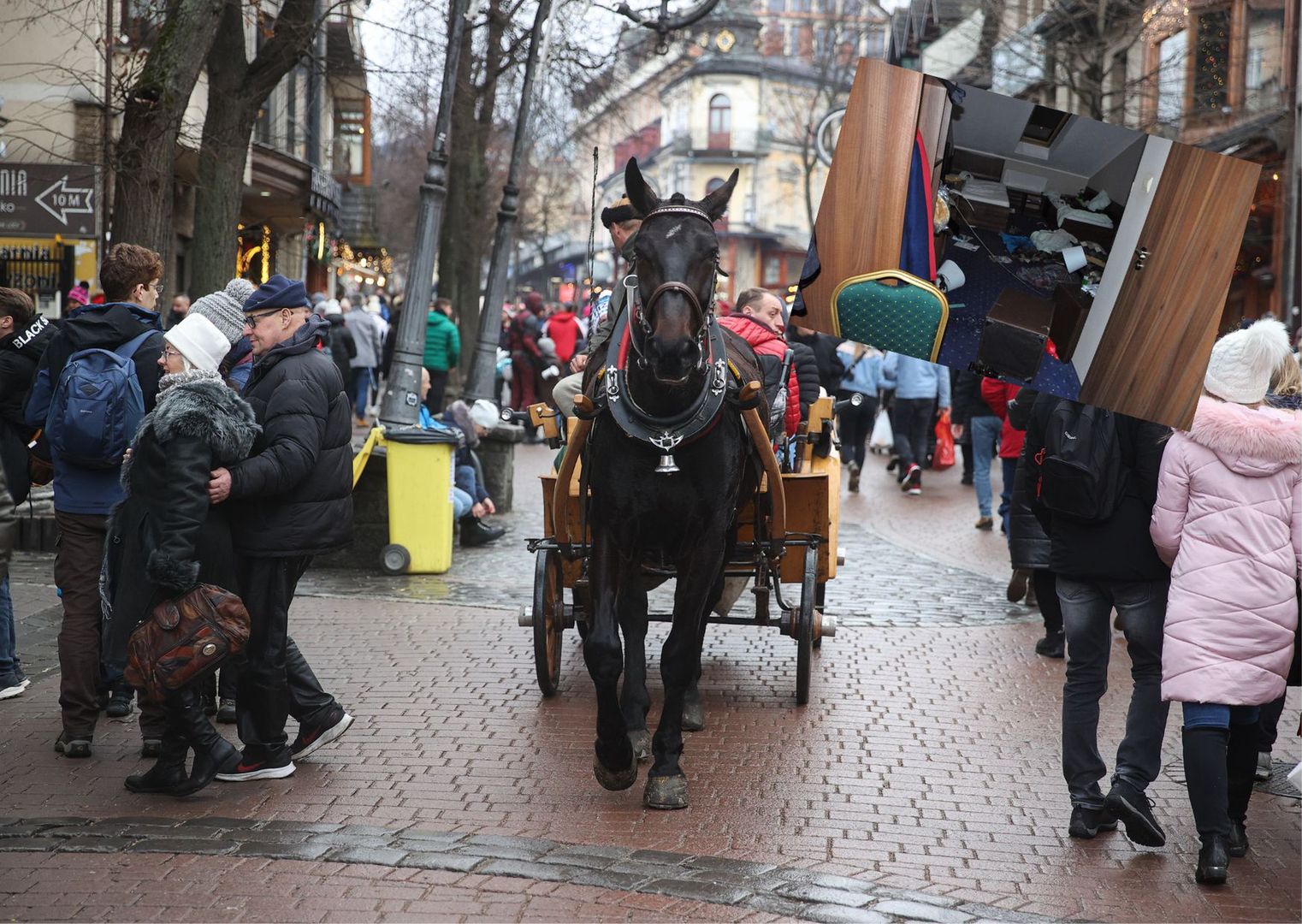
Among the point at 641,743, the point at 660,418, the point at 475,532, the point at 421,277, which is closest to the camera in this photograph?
the point at 660,418

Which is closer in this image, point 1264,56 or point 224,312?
point 224,312

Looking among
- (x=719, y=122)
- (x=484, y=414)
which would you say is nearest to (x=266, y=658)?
(x=484, y=414)

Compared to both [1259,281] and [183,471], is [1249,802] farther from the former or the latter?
[1259,281]

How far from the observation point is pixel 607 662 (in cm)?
615

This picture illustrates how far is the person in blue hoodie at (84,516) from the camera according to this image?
6.77 metres

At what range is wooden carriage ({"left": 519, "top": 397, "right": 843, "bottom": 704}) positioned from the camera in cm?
721

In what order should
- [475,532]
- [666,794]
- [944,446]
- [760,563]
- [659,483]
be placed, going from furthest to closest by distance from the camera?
[944,446] → [475,532] → [760,563] → [666,794] → [659,483]

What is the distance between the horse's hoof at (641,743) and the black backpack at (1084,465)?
200 cm

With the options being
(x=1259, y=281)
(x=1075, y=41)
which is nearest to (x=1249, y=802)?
(x=1075, y=41)

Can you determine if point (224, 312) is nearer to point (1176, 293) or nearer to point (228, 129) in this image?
point (1176, 293)

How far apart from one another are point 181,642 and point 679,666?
190cm

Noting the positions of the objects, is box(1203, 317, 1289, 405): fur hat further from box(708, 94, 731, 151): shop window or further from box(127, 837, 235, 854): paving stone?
box(708, 94, 731, 151): shop window

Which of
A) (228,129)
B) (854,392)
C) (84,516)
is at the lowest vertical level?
(84,516)

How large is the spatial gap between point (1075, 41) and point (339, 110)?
674 inches
